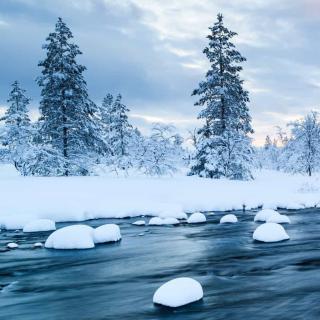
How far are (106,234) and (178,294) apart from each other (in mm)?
6869

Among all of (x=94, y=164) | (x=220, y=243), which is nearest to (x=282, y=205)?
(x=220, y=243)

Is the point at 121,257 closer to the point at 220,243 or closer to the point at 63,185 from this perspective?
the point at 220,243

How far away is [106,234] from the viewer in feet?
45.9

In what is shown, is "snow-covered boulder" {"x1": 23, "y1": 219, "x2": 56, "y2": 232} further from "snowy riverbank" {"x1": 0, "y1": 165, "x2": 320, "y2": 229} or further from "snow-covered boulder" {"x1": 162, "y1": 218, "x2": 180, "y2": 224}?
"snow-covered boulder" {"x1": 162, "y1": 218, "x2": 180, "y2": 224}

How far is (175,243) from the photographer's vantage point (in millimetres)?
13805

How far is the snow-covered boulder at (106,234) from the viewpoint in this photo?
13852mm

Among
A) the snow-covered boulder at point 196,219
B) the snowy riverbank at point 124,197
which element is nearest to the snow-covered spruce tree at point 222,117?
the snowy riverbank at point 124,197

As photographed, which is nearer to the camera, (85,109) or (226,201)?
(226,201)

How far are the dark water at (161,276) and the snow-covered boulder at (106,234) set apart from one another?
1.42 feet

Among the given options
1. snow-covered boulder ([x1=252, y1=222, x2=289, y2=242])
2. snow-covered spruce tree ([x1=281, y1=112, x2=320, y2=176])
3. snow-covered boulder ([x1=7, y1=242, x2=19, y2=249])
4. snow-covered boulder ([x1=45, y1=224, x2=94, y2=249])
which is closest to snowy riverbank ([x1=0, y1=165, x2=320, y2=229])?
snow-covered boulder ([x1=7, y1=242, x2=19, y2=249])

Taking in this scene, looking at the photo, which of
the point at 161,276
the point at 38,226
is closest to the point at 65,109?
the point at 38,226

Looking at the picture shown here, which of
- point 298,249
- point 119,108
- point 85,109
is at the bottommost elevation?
point 298,249

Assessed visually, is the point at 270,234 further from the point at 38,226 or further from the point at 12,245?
the point at 38,226

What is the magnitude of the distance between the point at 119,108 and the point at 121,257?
3965cm
